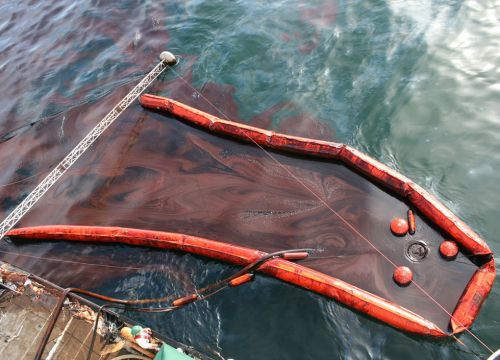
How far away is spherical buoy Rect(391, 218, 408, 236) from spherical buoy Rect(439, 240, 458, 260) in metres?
0.82

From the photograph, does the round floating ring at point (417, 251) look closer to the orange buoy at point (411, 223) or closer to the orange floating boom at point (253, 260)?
the orange buoy at point (411, 223)

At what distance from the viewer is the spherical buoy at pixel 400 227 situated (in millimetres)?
8234

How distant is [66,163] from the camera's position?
1248 cm

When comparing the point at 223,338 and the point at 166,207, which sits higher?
the point at 166,207

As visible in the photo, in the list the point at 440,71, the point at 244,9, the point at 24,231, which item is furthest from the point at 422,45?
the point at 24,231

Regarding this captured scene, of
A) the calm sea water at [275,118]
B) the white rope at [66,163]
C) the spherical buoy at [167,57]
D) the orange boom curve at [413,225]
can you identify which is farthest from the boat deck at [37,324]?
the spherical buoy at [167,57]

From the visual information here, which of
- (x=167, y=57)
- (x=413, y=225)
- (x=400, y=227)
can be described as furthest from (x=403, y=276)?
(x=167, y=57)

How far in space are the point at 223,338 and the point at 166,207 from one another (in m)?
4.19

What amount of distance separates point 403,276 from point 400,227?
3.75 ft

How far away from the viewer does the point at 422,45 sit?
40.1ft

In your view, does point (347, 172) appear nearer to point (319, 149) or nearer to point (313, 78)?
point (319, 149)

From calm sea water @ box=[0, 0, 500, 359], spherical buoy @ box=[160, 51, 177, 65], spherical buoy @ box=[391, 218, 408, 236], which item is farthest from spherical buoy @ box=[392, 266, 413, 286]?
spherical buoy @ box=[160, 51, 177, 65]

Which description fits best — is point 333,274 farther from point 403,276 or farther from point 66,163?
point 66,163

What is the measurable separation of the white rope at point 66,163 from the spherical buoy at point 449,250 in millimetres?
11164
